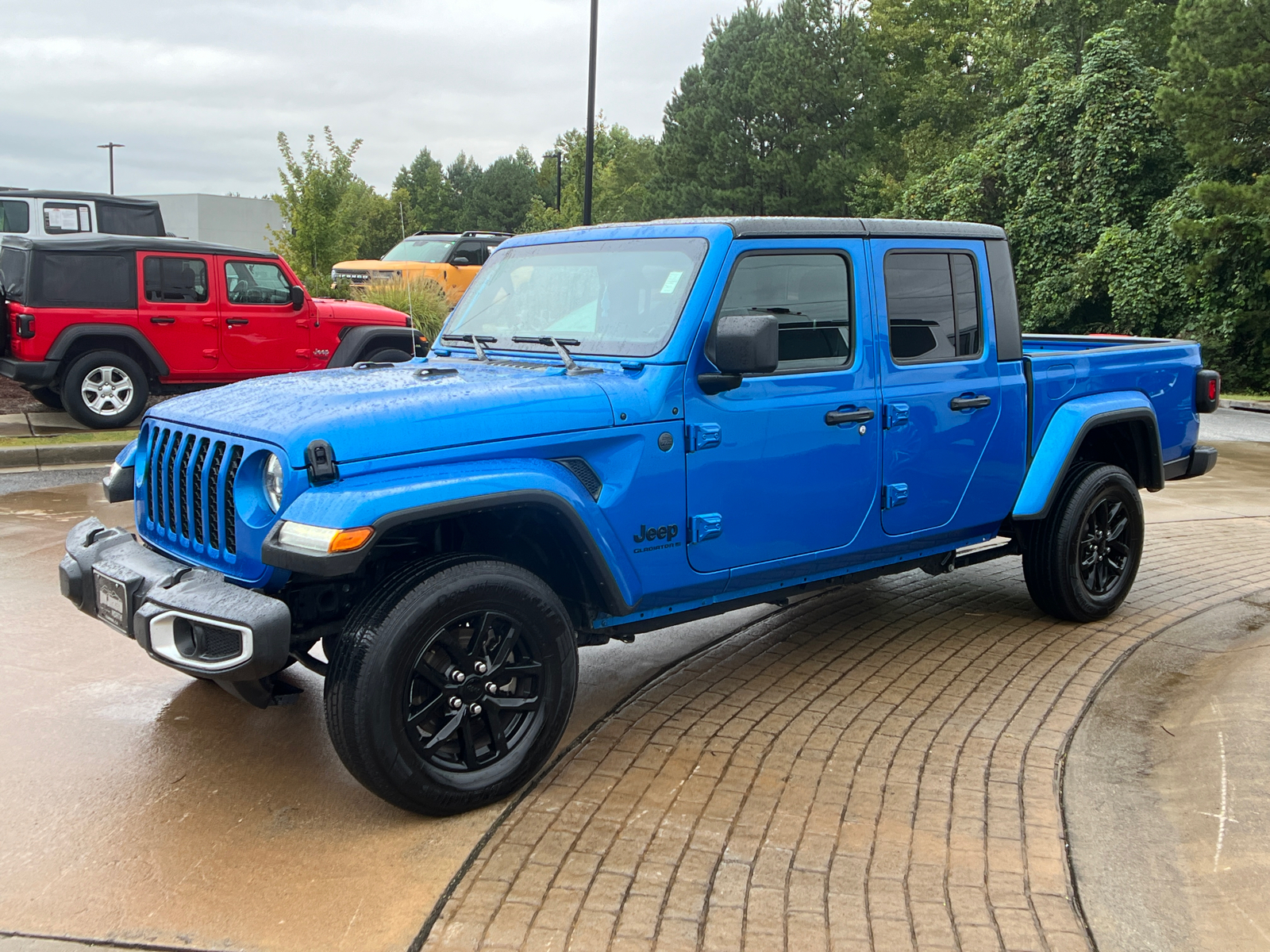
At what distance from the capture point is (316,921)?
313 cm

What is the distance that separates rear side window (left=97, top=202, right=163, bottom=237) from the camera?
65.1 feet

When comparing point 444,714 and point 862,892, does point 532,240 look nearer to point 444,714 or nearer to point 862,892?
point 444,714

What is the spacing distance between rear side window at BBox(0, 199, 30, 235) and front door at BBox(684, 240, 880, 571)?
735 inches

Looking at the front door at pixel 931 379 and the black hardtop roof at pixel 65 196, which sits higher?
the black hardtop roof at pixel 65 196

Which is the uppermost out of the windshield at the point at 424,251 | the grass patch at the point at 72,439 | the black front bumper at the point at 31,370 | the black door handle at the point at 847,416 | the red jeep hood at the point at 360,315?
the windshield at the point at 424,251

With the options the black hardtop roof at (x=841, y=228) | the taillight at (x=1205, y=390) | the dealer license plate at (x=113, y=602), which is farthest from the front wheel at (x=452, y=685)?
the taillight at (x=1205, y=390)

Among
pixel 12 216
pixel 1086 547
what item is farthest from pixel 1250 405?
pixel 12 216

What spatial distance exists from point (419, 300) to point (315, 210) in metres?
5.01

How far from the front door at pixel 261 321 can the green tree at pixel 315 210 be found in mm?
8223

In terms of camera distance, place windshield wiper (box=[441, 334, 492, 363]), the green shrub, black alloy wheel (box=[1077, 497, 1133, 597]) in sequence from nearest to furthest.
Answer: windshield wiper (box=[441, 334, 492, 363])
black alloy wheel (box=[1077, 497, 1133, 597])
the green shrub

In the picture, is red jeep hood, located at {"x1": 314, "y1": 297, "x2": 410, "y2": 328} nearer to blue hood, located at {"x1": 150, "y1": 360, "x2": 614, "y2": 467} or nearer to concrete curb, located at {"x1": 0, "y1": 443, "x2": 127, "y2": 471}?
concrete curb, located at {"x1": 0, "y1": 443, "x2": 127, "y2": 471}

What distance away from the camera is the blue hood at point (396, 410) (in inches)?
136

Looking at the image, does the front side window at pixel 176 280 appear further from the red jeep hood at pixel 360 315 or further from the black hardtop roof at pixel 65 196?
the black hardtop roof at pixel 65 196

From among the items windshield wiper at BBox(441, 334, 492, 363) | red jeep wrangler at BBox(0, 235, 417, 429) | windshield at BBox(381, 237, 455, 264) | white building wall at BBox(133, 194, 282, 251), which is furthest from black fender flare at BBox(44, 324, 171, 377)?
white building wall at BBox(133, 194, 282, 251)
